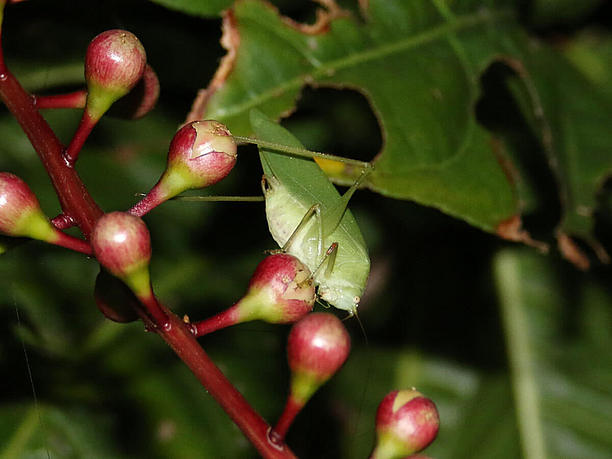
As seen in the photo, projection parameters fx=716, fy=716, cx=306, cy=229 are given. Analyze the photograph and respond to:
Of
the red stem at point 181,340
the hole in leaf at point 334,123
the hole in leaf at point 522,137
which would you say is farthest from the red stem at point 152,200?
the hole in leaf at point 522,137

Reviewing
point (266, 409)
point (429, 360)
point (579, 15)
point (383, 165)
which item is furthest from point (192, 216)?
point (579, 15)

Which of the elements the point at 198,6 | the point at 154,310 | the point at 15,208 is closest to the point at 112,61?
the point at 15,208

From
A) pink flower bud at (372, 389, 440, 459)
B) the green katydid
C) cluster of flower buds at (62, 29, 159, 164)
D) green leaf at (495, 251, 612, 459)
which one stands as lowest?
green leaf at (495, 251, 612, 459)

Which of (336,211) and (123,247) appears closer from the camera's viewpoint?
(123,247)

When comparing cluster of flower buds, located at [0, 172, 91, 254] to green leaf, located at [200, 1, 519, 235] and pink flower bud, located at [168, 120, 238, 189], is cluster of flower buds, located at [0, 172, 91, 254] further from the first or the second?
green leaf, located at [200, 1, 519, 235]

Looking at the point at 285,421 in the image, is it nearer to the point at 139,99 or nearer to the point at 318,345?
the point at 318,345

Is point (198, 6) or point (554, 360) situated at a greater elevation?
point (198, 6)

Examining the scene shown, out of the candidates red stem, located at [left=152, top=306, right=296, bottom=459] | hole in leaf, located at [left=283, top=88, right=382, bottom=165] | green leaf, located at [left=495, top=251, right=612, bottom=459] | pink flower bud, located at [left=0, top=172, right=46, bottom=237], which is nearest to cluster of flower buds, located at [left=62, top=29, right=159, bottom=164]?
pink flower bud, located at [left=0, top=172, right=46, bottom=237]
